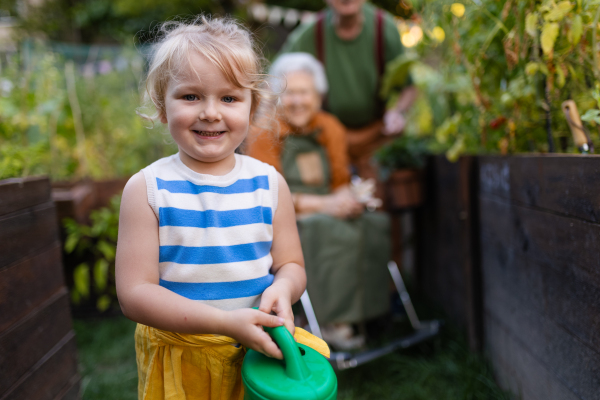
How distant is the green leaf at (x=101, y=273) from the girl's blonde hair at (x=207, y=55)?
2.07 m

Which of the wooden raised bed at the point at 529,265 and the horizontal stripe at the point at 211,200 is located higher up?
the horizontal stripe at the point at 211,200

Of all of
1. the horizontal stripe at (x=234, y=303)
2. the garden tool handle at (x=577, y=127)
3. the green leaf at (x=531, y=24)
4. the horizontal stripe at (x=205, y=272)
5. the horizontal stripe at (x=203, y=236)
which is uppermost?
the green leaf at (x=531, y=24)

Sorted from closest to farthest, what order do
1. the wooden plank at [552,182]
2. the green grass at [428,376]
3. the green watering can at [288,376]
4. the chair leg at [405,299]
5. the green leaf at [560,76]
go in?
the green watering can at [288,376] → the wooden plank at [552,182] → the green leaf at [560,76] → the green grass at [428,376] → the chair leg at [405,299]

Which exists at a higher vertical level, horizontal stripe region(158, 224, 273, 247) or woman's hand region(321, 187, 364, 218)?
horizontal stripe region(158, 224, 273, 247)

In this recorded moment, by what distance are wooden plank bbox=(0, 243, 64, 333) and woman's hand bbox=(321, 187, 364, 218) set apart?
4.61 ft

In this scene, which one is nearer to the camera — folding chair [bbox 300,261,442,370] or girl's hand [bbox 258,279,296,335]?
girl's hand [bbox 258,279,296,335]

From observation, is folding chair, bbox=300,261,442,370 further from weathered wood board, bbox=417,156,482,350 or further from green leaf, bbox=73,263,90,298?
green leaf, bbox=73,263,90,298

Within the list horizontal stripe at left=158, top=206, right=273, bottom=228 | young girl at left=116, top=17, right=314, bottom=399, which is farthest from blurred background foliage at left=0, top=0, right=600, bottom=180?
horizontal stripe at left=158, top=206, right=273, bottom=228

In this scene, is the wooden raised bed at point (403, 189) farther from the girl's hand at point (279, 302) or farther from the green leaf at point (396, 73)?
the girl's hand at point (279, 302)

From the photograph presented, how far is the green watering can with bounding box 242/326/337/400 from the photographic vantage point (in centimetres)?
79

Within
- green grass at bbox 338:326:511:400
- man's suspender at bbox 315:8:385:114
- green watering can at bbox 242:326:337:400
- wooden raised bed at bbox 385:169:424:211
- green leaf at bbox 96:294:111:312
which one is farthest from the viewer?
man's suspender at bbox 315:8:385:114

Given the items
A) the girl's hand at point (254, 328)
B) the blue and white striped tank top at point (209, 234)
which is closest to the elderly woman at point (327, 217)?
the blue and white striped tank top at point (209, 234)

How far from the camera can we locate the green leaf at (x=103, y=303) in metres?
3.04

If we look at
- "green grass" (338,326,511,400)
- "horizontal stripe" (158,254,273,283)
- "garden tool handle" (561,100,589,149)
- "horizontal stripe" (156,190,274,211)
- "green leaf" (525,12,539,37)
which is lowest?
"green grass" (338,326,511,400)
